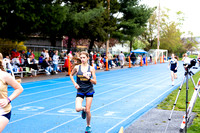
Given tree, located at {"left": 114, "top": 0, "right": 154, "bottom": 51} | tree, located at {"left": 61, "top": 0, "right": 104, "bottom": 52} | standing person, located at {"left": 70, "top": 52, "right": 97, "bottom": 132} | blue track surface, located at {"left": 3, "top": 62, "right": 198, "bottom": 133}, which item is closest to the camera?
standing person, located at {"left": 70, "top": 52, "right": 97, "bottom": 132}

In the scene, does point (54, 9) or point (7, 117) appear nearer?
point (7, 117)

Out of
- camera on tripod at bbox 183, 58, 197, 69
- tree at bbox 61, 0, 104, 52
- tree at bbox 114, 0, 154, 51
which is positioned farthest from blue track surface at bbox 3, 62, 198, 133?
tree at bbox 114, 0, 154, 51

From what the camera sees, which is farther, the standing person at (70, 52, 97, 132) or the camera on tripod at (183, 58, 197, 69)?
the standing person at (70, 52, 97, 132)

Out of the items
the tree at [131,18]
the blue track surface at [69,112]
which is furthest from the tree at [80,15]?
the blue track surface at [69,112]

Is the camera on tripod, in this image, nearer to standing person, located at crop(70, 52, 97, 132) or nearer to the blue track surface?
standing person, located at crop(70, 52, 97, 132)

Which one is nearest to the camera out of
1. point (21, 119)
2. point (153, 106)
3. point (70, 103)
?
point (21, 119)

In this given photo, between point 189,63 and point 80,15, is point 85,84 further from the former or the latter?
point 80,15

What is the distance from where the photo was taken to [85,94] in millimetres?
6566

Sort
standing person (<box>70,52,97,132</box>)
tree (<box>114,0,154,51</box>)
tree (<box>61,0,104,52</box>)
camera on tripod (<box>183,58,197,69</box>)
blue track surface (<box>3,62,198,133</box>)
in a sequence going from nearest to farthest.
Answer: camera on tripod (<box>183,58,197,69</box>) → standing person (<box>70,52,97,132</box>) → blue track surface (<box>3,62,198,133</box>) → tree (<box>61,0,104,52</box>) → tree (<box>114,0,154,51</box>)

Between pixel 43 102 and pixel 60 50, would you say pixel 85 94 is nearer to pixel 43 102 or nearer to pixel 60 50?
pixel 43 102

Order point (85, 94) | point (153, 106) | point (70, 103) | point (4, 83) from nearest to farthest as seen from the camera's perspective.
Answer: point (4, 83), point (85, 94), point (153, 106), point (70, 103)

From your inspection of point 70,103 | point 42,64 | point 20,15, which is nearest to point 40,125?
point 70,103

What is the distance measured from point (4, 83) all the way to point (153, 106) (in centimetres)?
690

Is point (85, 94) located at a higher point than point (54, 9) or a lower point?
lower
